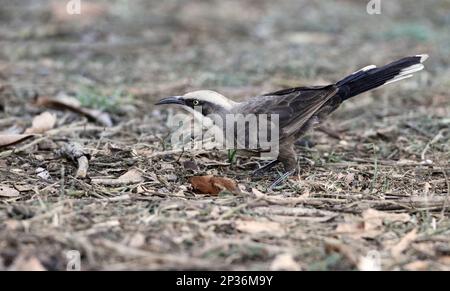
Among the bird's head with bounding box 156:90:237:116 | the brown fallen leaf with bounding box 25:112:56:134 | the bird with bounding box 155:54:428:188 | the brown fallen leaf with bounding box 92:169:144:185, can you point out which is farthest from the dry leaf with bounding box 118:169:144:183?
the brown fallen leaf with bounding box 25:112:56:134

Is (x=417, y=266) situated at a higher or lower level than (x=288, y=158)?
lower

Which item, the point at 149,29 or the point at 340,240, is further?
the point at 149,29

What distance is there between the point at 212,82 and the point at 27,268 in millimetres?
5119

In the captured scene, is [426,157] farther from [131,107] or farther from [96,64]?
[96,64]

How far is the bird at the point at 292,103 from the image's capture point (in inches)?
207

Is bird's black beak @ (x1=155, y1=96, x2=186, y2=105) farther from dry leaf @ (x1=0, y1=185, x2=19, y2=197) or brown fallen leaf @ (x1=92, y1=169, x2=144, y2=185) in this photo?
dry leaf @ (x1=0, y1=185, x2=19, y2=197)

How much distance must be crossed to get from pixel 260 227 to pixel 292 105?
5.99ft

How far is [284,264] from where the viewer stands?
3.28 m

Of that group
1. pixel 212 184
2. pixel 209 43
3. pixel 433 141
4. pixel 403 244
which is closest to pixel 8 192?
pixel 212 184

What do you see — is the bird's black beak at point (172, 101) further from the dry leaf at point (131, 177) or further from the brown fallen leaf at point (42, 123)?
the brown fallen leaf at point (42, 123)

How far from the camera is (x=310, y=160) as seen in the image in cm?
555

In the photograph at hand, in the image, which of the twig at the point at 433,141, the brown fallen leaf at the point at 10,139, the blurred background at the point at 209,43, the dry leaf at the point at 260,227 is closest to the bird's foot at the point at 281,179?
the dry leaf at the point at 260,227

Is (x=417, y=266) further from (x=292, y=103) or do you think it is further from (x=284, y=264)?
(x=292, y=103)
